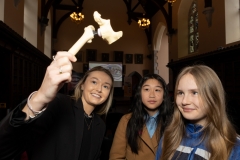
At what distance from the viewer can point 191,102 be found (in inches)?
49.0

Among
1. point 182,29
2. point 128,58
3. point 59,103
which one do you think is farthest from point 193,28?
point 59,103

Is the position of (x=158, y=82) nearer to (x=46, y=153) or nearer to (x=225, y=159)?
(x=225, y=159)

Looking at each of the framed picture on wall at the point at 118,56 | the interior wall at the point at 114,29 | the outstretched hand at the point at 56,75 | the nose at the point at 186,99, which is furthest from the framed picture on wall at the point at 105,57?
the outstretched hand at the point at 56,75

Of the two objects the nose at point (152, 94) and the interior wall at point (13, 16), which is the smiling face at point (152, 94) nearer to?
the nose at point (152, 94)

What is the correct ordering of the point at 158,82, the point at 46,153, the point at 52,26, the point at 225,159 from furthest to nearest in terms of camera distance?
the point at 52,26 < the point at 158,82 < the point at 46,153 < the point at 225,159

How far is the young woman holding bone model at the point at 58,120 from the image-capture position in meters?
0.81

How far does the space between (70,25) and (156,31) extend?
5.91 meters

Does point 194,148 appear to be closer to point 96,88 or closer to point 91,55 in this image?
point 96,88

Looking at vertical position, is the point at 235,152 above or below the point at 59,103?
below

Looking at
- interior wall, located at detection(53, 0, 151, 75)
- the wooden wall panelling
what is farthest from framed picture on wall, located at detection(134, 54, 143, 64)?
the wooden wall panelling

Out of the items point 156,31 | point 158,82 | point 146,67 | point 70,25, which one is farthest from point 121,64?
point 158,82

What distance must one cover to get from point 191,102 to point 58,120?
949mm

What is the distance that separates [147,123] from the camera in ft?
6.73

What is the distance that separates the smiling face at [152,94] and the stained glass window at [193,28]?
7070mm
